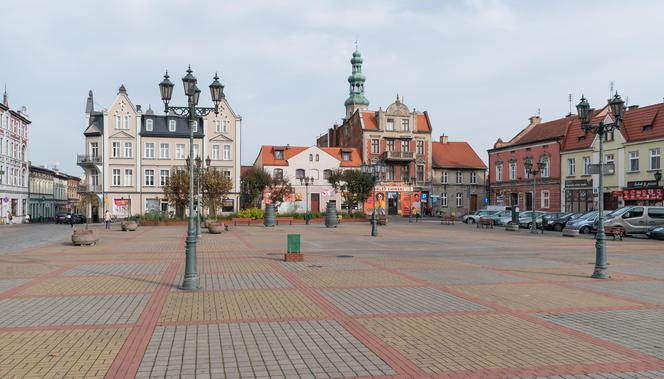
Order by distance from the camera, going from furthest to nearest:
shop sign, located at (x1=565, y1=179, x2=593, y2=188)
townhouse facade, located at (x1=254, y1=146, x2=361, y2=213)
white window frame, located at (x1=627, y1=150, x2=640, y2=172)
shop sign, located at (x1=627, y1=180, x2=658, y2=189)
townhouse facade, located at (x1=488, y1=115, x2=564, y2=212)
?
1. townhouse facade, located at (x1=254, y1=146, x2=361, y2=213)
2. townhouse facade, located at (x1=488, y1=115, x2=564, y2=212)
3. shop sign, located at (x1=565, y1=179, x2=593, y2=188)
4. white window frame, located at (x1=627, y1=150, x2=640, y2=172)
5. shop sign, located at (x1=627, y1=180, x2=658, y2=189)

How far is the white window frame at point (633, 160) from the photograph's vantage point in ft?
146

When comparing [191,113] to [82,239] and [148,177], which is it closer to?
[82,239]

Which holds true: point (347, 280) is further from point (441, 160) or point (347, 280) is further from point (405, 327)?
point (441, 160)

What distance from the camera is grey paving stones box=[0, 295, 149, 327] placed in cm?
839

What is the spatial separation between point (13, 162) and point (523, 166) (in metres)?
59.1

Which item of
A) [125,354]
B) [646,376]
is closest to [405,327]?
[646,376]

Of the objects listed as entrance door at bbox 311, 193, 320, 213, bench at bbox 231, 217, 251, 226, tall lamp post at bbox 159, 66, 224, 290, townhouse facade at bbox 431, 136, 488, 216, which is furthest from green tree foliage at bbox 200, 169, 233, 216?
townhouse facade at bbox 431, 136, 488, 216

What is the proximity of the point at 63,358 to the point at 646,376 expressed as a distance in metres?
6.58

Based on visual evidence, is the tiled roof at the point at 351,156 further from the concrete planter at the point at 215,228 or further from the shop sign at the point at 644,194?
the concrete planter at the point at 215,228

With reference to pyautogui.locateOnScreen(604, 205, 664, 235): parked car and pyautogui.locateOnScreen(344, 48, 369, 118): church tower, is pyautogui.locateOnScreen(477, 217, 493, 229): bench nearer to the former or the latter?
pyautogui.locateOnScreen(604, 205, 664, 235): parked car

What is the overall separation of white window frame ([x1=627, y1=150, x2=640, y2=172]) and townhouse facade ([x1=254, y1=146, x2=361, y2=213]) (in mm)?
30888

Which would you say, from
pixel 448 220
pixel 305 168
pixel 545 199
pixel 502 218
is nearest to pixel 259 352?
pixel 502 218

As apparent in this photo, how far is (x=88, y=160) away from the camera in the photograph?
60344mm

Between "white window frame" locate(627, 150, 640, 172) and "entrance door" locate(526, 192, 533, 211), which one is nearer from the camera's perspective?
"white window frame" locate(627, 150, 640, 172)
